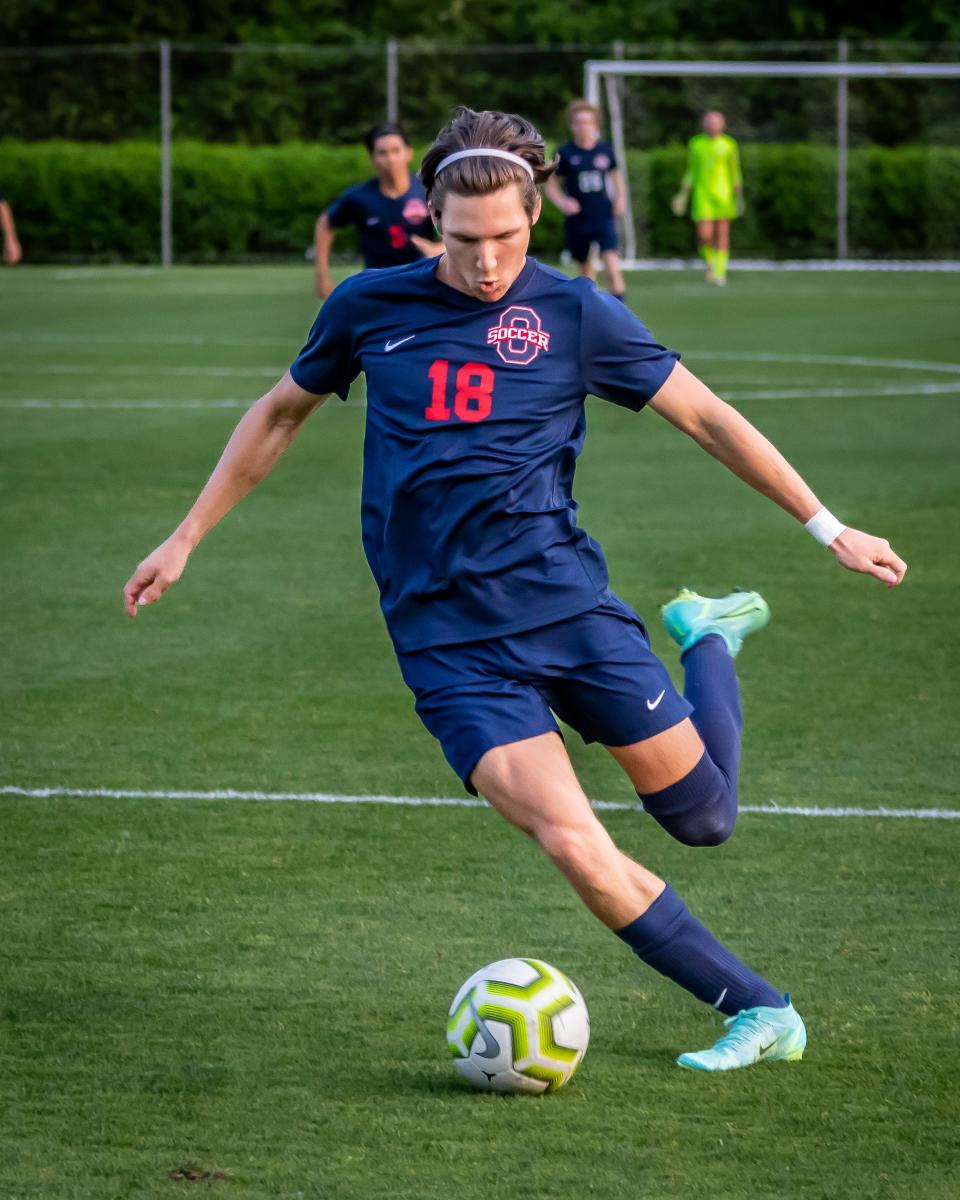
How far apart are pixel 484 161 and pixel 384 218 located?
1098cm

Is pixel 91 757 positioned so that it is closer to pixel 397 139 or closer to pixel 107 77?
pixel 397 139

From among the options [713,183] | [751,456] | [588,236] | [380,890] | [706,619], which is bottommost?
[588,236]

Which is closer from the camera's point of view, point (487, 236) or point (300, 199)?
point (487, 236)

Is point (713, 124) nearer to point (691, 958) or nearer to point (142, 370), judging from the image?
point (142, 370)

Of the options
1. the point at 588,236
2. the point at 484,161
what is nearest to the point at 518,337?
the point at 484,161

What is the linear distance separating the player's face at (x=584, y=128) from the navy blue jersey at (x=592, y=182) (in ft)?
0.35

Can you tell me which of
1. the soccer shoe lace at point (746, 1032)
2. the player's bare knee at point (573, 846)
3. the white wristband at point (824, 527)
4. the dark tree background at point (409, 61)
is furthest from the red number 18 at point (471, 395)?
the dark tree background at point (409, 61)

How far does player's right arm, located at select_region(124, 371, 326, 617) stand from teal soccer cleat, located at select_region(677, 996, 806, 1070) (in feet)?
4.99

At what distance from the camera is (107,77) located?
37750mm

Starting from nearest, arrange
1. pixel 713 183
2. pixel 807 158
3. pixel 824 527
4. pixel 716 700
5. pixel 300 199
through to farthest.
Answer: pixel 824 527, pixel 716 700, pixel 713 183, pixel 807 158, pixel 300 199

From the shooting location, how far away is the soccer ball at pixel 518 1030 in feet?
13.3

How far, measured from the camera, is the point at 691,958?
4.16 metres

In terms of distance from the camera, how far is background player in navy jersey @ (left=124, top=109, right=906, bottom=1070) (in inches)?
157

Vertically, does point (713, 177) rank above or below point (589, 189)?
below
